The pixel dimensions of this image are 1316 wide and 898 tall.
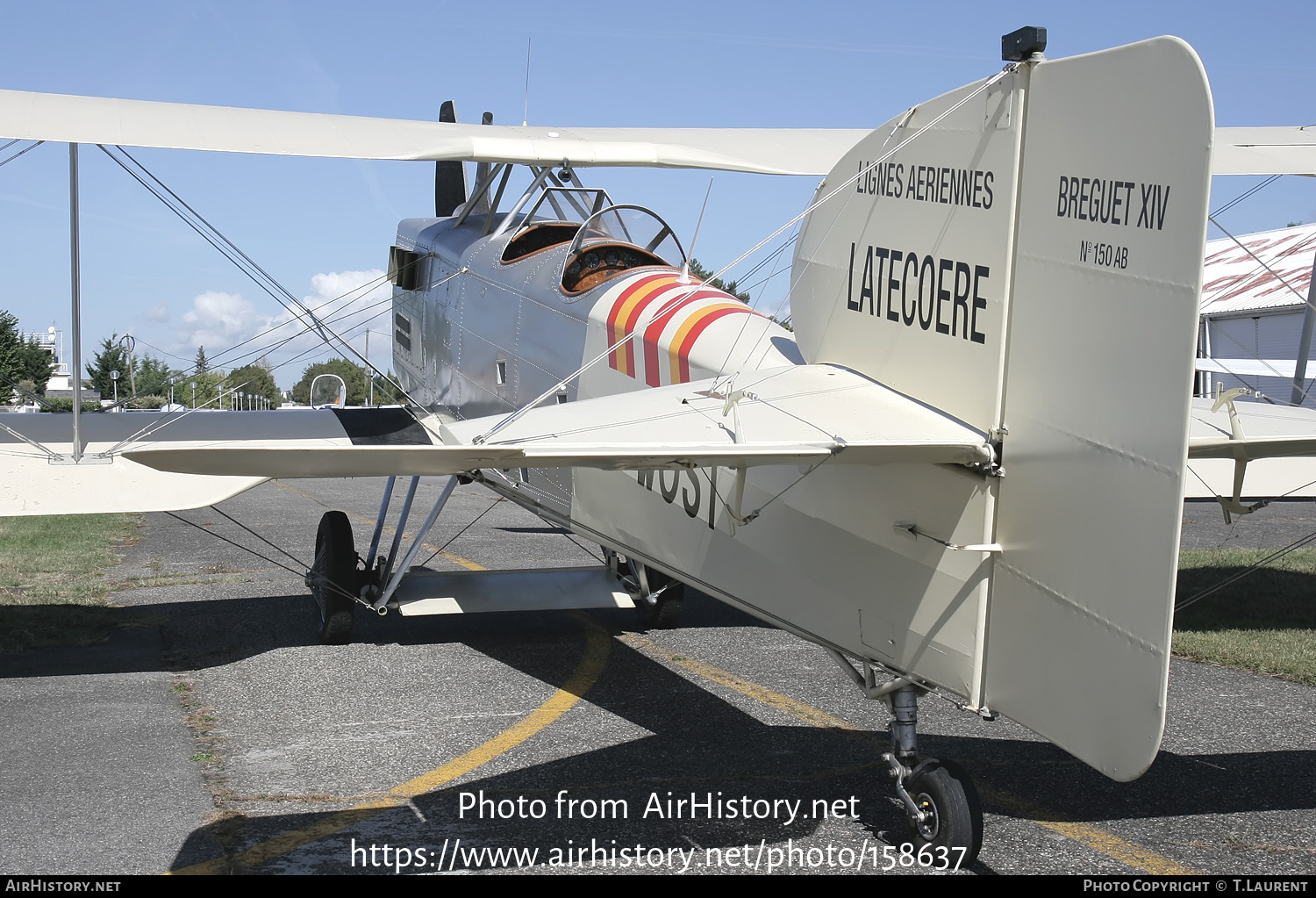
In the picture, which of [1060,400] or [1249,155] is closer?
[1060,400]

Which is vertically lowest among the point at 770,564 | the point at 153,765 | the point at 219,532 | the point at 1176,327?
the point at 219,532

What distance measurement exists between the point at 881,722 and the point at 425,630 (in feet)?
13.6

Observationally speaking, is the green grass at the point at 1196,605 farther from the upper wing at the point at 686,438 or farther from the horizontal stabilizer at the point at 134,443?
the upper wing at the point at 686,438

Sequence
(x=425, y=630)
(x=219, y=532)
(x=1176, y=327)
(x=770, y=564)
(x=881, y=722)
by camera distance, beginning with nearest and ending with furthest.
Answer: (x=1176, y=327) → (x=770, y=564) → (x=881, y=722) → (x=425, y=630) → (x=219, y=532)

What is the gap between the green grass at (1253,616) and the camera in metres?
7.78

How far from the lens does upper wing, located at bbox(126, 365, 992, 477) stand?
10.7ft

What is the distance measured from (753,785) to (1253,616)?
604 cm

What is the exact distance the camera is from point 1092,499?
11.1 ft

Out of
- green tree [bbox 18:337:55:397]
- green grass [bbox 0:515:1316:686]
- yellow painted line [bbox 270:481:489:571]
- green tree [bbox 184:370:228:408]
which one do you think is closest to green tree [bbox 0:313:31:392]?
green tree [bbox 18:337:55:397]

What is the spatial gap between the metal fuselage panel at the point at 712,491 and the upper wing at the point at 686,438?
17 cm

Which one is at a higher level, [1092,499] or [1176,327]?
[1176,327]

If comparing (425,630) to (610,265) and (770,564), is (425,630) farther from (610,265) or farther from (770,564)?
(770,564)

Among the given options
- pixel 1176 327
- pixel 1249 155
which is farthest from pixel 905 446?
pixel 1249 155
